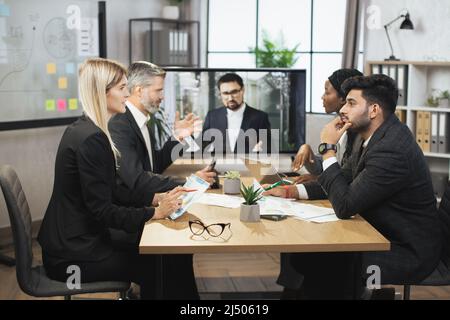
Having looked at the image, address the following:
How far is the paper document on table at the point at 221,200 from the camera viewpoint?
296 centimetres

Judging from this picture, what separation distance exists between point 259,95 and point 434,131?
1701mm

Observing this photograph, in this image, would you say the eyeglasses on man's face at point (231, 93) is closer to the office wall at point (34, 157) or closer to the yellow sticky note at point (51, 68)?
the yellow sticky note at point (51, 68)

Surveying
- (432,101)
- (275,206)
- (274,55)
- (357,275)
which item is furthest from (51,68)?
(357,275)

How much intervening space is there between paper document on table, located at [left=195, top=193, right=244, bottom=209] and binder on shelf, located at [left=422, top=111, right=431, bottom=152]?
8.72ft

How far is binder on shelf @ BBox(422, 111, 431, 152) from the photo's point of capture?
527cm

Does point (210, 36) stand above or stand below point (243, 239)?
above

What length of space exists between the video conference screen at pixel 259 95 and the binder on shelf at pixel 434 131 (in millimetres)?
1373

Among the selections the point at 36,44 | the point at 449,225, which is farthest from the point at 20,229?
the point at 36,44

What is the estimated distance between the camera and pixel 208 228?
8.26ft

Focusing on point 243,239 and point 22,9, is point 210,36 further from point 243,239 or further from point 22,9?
point 243,239

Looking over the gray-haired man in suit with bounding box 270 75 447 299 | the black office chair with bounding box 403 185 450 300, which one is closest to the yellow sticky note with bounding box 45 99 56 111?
the gray-haired man in suit with bounding box 270 75 447 299

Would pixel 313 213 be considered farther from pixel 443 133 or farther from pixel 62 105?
pixel 62 105
